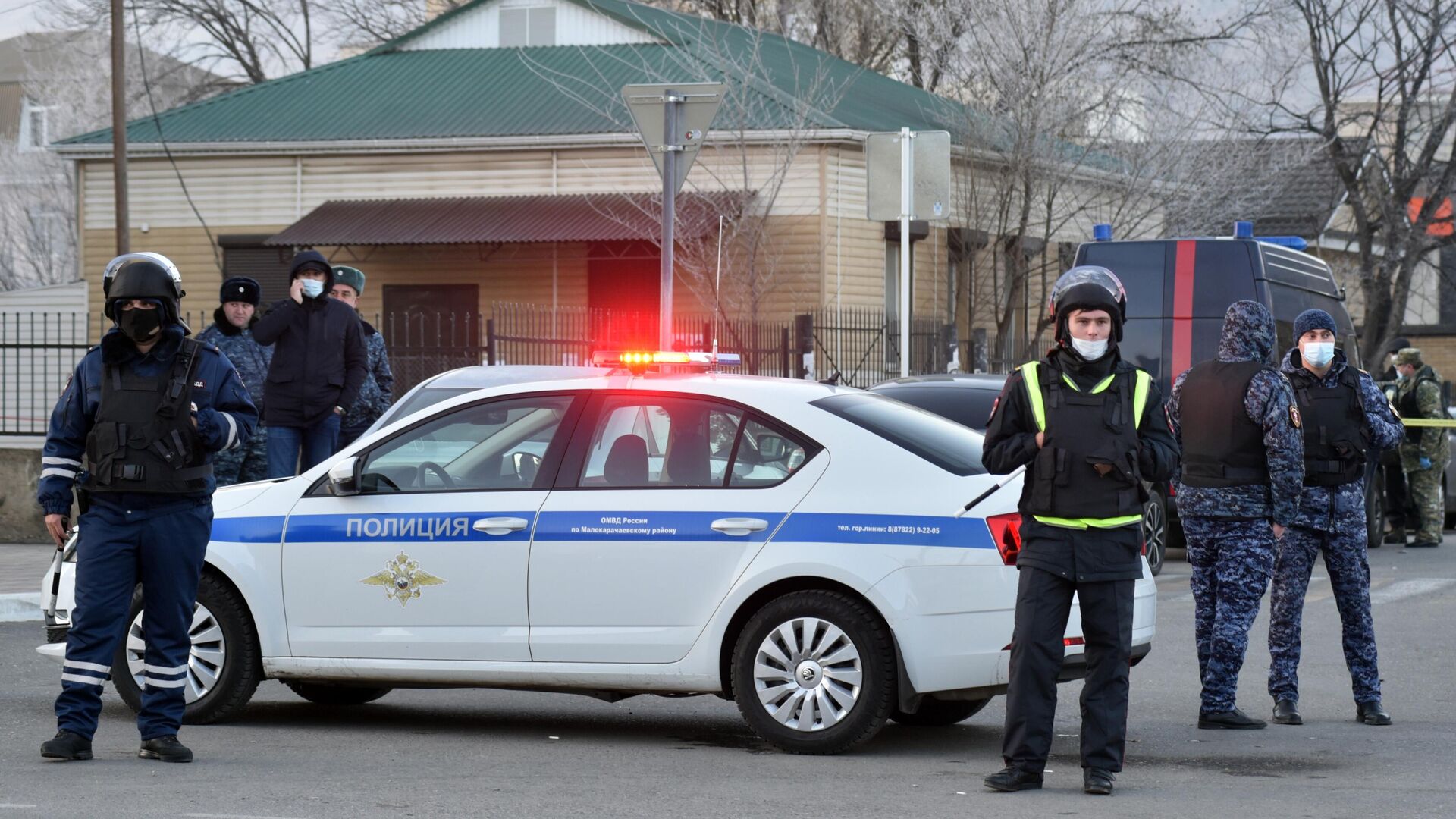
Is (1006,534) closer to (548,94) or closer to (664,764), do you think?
(664,764)

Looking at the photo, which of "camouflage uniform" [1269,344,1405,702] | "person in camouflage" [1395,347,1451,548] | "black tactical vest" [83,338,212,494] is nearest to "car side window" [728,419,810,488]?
"black tactical vest" [83,338,212,494]

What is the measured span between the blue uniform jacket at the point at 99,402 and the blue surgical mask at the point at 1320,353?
469 cm

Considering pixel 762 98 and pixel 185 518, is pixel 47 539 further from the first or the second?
pixel 762 98

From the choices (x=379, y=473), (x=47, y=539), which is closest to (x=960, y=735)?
(x=379, y=473)

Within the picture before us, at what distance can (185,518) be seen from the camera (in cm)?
714

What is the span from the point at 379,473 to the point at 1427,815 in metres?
4.18

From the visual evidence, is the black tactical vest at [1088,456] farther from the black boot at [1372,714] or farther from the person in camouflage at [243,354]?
the person in camouflage at [243,354]

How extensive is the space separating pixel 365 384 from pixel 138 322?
4546 millimetres

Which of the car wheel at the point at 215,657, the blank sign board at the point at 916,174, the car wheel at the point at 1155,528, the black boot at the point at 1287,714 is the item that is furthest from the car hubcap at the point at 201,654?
the blank sign board at the point at 916,174

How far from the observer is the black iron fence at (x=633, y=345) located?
61.8 ft

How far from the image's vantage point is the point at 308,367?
36.2 ft

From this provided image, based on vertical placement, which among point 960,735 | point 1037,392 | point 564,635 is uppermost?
point 1037,392

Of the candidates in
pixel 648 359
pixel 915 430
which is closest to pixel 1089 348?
pixel 915 430

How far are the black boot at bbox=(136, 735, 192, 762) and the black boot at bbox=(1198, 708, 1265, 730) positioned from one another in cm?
420
